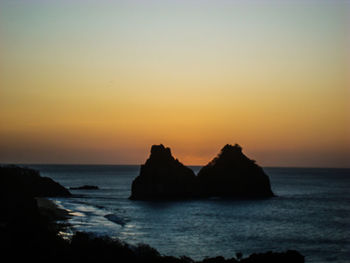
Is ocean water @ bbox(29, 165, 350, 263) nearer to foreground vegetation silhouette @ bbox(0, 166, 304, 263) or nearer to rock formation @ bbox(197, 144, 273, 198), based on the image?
foreground vegetation silhouette @ bbox(0, 166, 304, 263)

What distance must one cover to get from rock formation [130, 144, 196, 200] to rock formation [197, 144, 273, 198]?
7.22 m

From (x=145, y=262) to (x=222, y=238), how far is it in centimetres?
2309

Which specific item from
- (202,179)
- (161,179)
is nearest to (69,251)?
(161,179)

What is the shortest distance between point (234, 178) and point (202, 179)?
904 cm

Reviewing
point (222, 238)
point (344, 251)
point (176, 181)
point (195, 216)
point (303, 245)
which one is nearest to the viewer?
point (344, 251)

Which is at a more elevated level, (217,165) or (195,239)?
(217,165)

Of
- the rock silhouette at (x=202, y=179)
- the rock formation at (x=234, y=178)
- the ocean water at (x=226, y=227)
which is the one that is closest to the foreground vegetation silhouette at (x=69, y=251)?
the ocean water at (x=226, y=227)

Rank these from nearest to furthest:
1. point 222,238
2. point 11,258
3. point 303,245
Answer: point 11,258
point 303,245
point 222,238

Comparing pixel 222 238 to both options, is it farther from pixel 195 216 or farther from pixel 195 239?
pixel 195 216

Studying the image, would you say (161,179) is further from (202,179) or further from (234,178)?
(234,178)

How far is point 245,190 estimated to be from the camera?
115562mm

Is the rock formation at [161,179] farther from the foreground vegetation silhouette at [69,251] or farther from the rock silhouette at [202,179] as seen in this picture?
the foreground vegetation silhouette at [69,251]

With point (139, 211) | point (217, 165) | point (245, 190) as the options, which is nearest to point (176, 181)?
point (217, 165)

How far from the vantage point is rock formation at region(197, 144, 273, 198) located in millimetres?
114188
